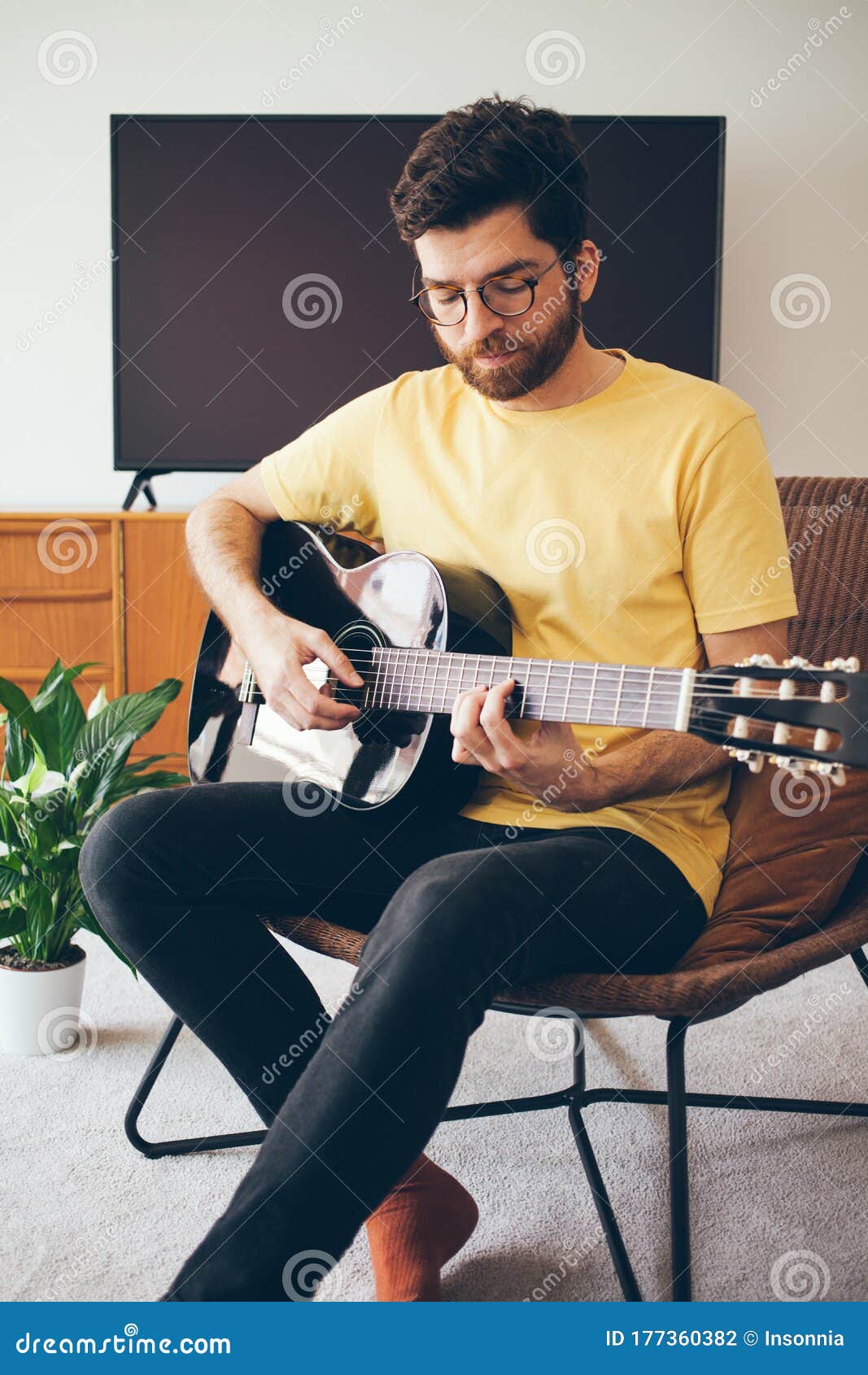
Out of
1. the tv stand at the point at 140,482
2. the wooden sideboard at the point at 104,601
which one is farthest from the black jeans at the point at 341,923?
the tv stand at the point at 140,482

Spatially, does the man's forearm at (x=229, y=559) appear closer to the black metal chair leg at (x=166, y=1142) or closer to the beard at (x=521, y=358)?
the beard at (x=521, y=358)

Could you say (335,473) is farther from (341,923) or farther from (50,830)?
(50,830)

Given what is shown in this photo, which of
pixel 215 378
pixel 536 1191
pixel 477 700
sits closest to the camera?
pixel 477 700

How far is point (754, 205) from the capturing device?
2672 mm

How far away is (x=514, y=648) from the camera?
1171 millimetres

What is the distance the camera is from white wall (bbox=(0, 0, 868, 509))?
8.70 ft

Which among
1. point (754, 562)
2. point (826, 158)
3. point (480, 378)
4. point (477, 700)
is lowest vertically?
point (477, 700)

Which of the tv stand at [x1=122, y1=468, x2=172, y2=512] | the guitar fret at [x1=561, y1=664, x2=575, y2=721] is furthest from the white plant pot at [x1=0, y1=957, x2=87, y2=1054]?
the tv stand at [x1=122, y1=468, x2=172, y2=512]

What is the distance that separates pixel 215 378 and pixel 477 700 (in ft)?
6.12

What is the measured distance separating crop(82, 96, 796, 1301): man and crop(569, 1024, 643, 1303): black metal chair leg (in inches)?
6.8

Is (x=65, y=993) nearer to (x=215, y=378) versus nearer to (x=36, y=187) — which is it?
(x=215, y=378)

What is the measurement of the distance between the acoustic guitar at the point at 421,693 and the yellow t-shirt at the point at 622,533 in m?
0.05

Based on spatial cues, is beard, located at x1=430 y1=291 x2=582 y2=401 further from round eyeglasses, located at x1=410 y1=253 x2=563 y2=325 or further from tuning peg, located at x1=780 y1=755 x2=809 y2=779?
tuning peg, located at x1=780 y1=755 x2=809 y2=779
